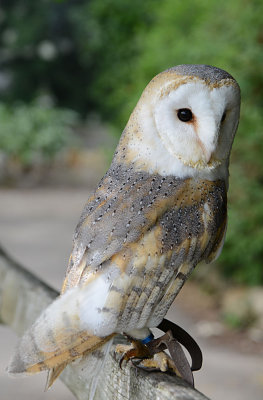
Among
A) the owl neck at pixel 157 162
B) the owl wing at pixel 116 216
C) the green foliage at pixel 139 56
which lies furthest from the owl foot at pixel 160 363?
the green foliage at pixel 139 56

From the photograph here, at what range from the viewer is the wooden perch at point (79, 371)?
1.24m

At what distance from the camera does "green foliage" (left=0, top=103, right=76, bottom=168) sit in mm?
11797

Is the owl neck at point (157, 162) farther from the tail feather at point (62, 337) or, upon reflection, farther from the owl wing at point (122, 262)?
the tail feather at point (62, 337)

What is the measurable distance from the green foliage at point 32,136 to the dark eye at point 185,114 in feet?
34.5

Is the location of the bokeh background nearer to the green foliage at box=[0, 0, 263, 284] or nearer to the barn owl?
the green foliage at box=[0, 0, 263, 284]

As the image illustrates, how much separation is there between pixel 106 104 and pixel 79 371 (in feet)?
47.1

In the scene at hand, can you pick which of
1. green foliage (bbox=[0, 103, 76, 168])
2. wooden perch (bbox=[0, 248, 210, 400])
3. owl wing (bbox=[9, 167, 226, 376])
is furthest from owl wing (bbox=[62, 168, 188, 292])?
green foliage (bbox=[0, 103, 76, 168])

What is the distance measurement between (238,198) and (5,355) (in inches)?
94.1

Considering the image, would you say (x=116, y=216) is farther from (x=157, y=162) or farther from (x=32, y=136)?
(x=32, y=136)

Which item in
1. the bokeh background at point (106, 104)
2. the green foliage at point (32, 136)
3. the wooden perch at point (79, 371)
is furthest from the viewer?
the green foliage at point (32, 136)

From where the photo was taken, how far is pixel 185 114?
1352 mm

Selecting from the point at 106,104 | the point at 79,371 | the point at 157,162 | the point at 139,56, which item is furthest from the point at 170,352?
the point at 106,104

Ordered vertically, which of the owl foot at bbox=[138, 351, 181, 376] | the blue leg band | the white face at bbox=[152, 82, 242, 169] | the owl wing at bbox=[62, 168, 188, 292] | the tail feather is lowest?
the tail feather

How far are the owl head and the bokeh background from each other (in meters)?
3.44
